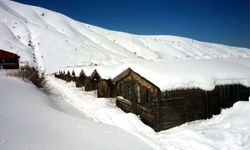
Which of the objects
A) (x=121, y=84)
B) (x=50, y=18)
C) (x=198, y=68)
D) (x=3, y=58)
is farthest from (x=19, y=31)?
(x=198, y=68)

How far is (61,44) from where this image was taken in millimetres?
66875

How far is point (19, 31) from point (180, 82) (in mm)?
69952

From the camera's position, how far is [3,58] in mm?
37906

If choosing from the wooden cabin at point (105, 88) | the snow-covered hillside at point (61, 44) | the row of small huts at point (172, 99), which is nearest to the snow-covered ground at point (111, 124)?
the row of small huts at point (172, 99)

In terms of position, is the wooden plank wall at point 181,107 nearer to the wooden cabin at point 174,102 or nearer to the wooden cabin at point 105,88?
the wooden cabin at point 174,102

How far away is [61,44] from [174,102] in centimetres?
6177

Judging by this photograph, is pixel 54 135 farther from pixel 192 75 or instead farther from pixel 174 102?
pixel 192 75

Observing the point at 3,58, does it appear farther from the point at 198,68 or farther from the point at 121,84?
the point at 198,68

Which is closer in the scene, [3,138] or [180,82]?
[3,138]

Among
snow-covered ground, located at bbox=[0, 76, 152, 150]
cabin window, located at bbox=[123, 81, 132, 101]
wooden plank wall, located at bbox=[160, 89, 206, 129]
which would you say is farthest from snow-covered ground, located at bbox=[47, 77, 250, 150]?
cabin window, located at bbox=[123, 81, 132, 101]

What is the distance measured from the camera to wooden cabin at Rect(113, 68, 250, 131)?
1014 cm

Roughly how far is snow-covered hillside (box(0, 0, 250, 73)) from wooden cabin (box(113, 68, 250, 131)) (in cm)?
2781

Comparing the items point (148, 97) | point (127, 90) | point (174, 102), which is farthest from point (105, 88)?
point (174, 102)

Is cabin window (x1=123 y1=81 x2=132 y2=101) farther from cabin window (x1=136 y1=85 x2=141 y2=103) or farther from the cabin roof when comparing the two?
the cabin roof
